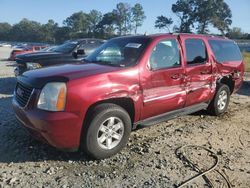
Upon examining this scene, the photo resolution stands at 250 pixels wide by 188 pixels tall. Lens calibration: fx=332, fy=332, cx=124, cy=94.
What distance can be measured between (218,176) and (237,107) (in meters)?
4.34

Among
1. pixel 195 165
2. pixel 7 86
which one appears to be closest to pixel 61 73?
pixel 195 165

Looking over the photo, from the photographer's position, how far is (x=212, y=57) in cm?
679

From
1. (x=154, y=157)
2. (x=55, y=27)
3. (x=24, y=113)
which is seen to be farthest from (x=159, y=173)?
(x=55, y=27)

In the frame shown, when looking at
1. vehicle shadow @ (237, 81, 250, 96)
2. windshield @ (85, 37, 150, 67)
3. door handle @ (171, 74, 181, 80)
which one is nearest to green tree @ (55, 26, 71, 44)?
vehicle shadow @ (237, 81, 250, 96)

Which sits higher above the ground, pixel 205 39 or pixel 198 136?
pixel 205 39

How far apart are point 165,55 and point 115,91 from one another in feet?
4.46

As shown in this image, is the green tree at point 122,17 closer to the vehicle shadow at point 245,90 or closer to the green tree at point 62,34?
the green tree at point 62,34

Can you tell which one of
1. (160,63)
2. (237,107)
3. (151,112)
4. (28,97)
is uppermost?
(160,63)

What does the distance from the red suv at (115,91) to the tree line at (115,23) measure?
72.2m

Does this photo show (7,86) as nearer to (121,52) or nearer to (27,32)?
(121,52)

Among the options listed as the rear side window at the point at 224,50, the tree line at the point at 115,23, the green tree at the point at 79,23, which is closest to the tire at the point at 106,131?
the rear side window at the point at 224,50

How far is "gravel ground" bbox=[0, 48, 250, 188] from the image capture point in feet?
13.5

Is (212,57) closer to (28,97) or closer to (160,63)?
(160,63)

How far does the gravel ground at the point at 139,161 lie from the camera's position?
13.5ft
